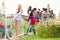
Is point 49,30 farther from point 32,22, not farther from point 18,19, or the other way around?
point 18,19

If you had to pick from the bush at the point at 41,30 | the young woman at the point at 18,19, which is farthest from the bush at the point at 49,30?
the young woman at the point at 18,19

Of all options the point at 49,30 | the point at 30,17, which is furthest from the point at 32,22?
the point at 49,30

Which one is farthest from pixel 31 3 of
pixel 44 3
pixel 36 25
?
pixel 36 25

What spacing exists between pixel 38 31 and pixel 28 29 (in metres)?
0.11

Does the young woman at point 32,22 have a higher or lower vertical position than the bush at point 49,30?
higher

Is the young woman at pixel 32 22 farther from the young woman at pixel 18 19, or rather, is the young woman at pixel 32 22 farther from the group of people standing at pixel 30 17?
the young woman at pixel 18 19

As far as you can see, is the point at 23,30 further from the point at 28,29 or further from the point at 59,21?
the point at 59,21

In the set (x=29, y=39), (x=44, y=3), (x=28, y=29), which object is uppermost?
(x=44, y=3)

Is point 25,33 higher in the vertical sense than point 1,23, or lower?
lower

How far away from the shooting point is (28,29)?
5.48 ft

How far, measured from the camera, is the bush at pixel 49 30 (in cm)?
169

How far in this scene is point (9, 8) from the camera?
1.66m

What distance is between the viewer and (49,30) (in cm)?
169

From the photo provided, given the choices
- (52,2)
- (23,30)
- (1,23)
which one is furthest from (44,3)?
(1,23)
